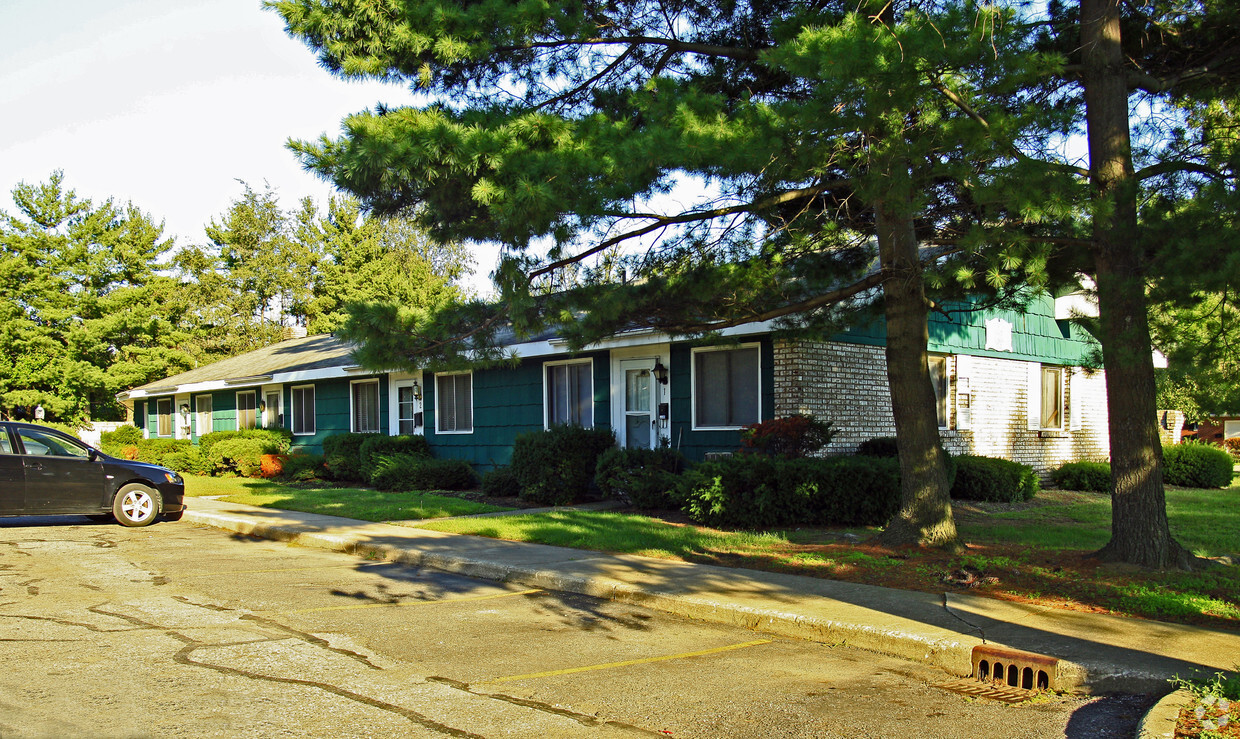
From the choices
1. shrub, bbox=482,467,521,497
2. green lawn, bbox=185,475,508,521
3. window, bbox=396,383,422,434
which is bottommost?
green lawn, bbox=185,475,508,521

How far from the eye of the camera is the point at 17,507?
1309 cm

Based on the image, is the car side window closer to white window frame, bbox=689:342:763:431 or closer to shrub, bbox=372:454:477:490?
shrub, bbox=372:454:477:490

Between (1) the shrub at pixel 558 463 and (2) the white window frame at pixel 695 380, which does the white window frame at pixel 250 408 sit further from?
(2) the white window frame at pixel 695 380

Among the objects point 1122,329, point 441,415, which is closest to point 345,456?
point 441,415

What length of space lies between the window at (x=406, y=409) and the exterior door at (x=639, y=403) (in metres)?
7.03

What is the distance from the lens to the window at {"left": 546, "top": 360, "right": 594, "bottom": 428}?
17750 millimetres

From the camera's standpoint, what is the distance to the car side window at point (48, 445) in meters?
13.4

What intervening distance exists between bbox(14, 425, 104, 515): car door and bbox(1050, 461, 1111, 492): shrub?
18.0 m

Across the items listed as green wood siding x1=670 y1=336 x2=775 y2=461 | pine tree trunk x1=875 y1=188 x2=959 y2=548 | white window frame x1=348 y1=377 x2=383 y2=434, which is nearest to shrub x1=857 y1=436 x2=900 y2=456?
green wood siding x1=670 y1=336 x2=775 y2=461

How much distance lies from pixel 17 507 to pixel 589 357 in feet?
31.0

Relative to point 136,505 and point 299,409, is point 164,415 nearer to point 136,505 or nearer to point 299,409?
point 299,409

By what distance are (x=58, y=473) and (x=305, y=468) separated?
9.28 meters

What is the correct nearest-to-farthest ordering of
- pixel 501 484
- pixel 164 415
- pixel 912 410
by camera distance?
1. pixel 912 410
2. pixel 501 484
3. pixel 164 415

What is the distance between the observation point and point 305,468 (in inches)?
893
